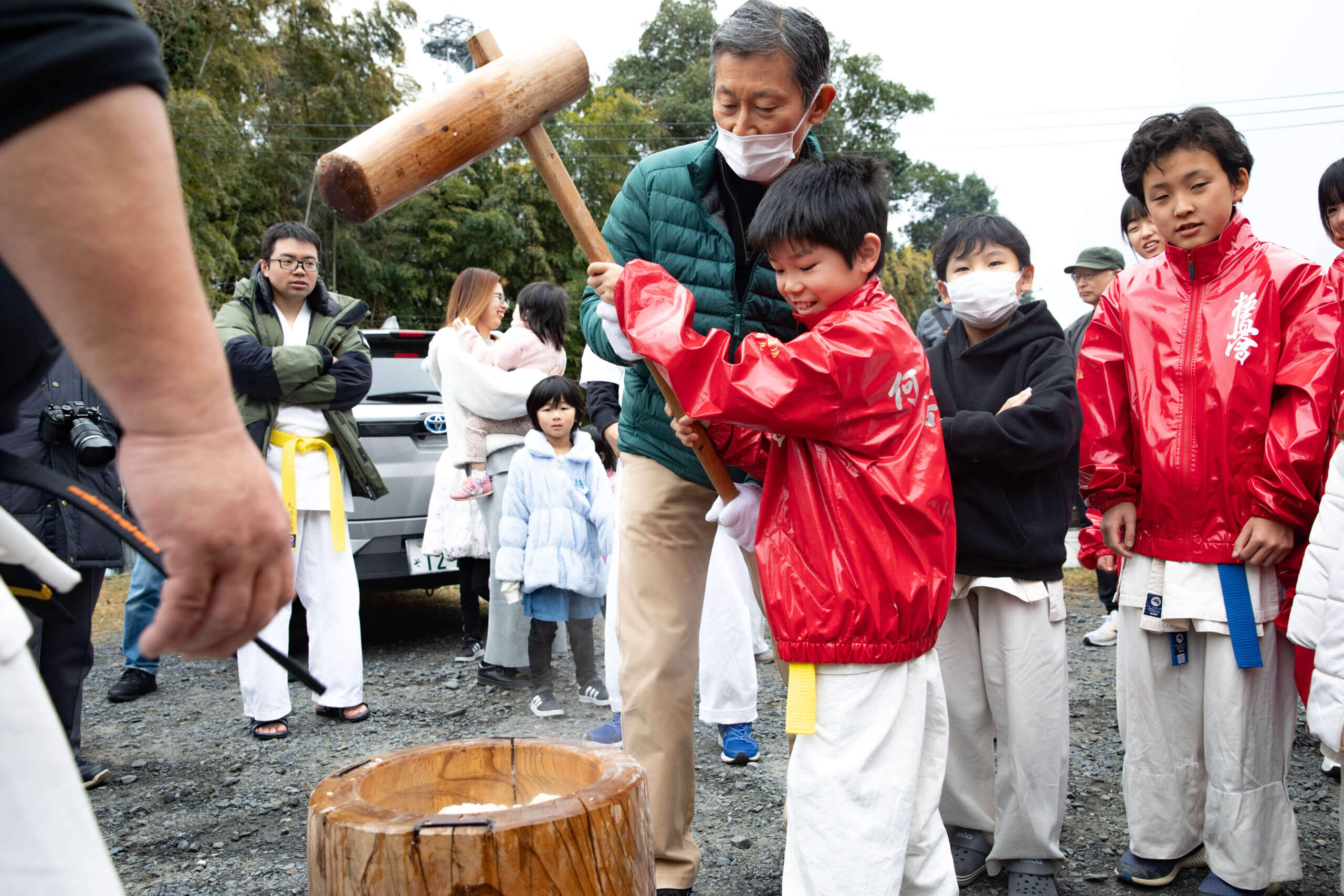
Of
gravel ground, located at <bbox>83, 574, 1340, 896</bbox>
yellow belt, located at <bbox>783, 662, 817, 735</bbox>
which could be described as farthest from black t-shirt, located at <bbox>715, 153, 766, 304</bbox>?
gravel ground, located at <bbox>83, 574, 1340, 896</bbox>

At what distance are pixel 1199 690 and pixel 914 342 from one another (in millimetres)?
1435

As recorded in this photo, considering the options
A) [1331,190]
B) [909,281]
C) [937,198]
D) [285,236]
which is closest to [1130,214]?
[1331,190]

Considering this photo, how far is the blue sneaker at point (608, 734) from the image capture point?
4.18 m

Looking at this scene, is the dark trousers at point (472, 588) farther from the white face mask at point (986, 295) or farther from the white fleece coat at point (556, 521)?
the white face mask at point (986, 295)

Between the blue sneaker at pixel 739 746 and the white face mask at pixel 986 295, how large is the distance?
1874mm

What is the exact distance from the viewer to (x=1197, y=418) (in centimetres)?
279

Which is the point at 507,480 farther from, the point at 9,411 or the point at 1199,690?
the point at 9,411

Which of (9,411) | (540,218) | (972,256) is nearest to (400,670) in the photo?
(972,256)

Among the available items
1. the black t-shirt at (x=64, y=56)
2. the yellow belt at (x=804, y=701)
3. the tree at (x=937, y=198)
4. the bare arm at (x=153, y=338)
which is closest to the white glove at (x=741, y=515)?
the yellow belt at (x=804, y=701)

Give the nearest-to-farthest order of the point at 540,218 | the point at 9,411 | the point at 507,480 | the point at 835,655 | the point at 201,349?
the point at 201,349 < the point at 9,411 < the point at 835,655 < the point at 507,480 < the point at 540,218

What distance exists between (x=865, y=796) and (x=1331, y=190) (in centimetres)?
259

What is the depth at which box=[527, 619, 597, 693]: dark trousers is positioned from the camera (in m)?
4.81

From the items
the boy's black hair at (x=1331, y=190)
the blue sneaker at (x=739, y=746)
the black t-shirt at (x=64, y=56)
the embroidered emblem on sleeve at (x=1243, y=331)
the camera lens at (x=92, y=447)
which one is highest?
the boy's black hair at (x=1331, y=190)

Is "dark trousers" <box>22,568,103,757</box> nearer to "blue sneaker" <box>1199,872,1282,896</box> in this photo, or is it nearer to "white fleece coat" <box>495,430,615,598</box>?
"white fleece coat" <box>495,430,615,598</box>
